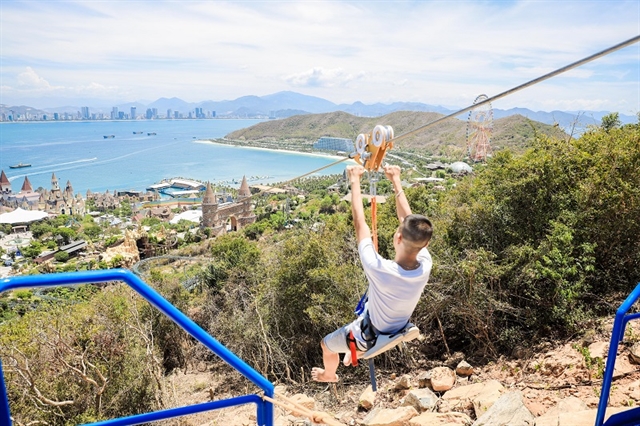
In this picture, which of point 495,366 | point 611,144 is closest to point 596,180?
point 611,144

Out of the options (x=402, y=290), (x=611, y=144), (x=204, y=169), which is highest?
(x=611, y=144)

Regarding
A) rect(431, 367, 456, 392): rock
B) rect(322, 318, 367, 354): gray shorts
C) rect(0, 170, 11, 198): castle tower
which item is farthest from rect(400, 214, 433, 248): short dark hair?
rect(0, 170, 11, 198): castle tower

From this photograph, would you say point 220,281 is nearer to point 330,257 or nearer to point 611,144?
point 330,257

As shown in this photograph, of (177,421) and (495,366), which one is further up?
(495,366)

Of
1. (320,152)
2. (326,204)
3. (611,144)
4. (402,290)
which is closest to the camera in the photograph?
(402,290)

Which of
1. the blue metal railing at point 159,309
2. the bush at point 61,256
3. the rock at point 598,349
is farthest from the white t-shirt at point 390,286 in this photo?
the bush at point 61,256

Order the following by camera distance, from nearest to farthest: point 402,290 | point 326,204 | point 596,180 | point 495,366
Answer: point 402,290, point 495,366, point 596,180, point 326,204

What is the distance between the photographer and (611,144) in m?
7.71

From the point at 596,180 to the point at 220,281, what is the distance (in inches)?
437

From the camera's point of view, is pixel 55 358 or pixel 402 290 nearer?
pixel 402 290

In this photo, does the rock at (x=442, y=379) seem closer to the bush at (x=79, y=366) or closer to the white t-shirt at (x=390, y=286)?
the white t-shirt at (x=390, y=286)

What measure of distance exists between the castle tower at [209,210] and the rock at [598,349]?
44.4m

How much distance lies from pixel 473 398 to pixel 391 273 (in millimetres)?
2899

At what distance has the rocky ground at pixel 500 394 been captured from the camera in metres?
3.69
